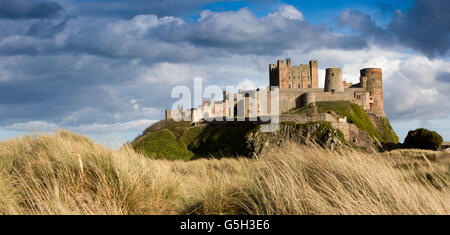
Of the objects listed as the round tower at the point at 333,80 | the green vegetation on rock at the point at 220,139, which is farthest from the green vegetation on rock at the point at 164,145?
the round tower at the point at 333,80

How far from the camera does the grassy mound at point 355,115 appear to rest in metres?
42.1

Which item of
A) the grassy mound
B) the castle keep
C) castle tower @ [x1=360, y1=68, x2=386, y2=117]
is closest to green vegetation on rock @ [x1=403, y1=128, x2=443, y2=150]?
the grassy mound

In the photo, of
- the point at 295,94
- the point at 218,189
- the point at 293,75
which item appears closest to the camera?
the point at 218,189

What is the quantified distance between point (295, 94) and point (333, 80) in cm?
620

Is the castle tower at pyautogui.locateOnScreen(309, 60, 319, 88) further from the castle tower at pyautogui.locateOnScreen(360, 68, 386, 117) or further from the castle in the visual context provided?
the castle tower at pyautogui.locateOnScreen(360, 68, 386, 117)

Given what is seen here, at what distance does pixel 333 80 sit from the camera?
5303 centimetres

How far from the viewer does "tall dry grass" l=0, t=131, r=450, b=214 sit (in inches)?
164

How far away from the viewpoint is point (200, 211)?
5.14 meters

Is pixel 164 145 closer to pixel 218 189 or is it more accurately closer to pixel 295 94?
pixel 295 94

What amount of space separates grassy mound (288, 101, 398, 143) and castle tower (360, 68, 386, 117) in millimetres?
3492

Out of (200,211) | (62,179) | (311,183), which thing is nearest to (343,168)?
(311,183)

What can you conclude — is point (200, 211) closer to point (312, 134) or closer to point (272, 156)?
point (272, 156)

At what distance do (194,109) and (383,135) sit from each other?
2643 centimetres

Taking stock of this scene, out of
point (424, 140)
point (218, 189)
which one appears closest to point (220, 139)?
point (424, 140)
